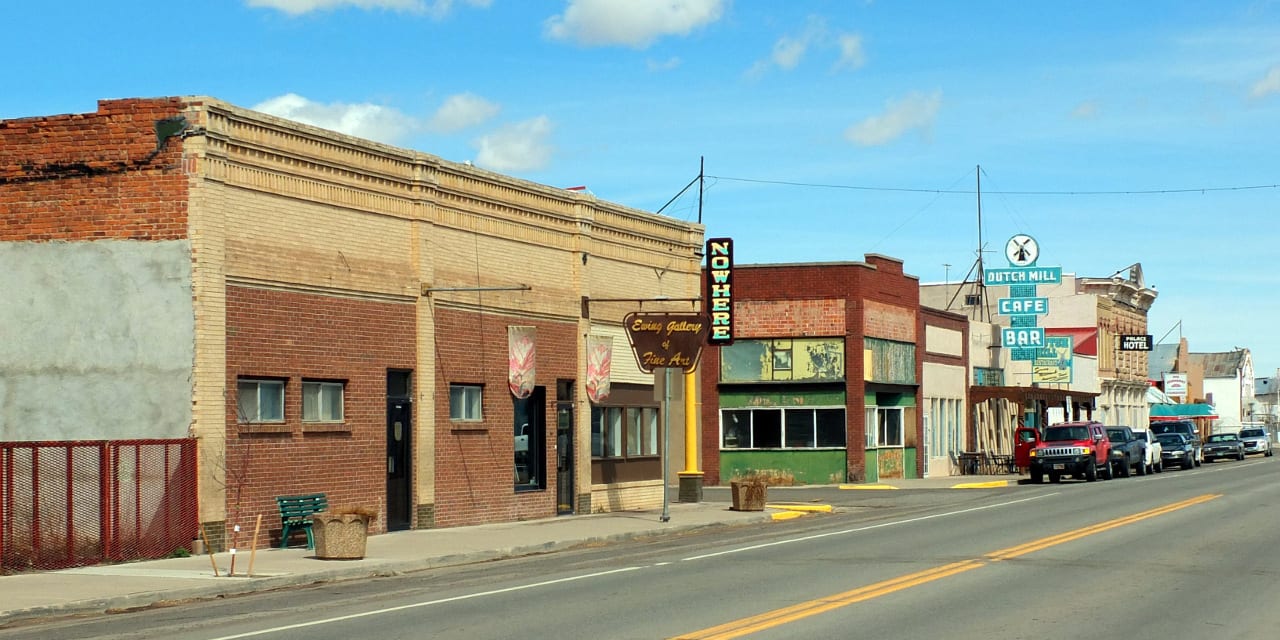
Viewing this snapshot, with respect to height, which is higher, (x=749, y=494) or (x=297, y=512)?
(x=297, y=512)

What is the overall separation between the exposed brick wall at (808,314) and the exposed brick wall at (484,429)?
17.8 metres

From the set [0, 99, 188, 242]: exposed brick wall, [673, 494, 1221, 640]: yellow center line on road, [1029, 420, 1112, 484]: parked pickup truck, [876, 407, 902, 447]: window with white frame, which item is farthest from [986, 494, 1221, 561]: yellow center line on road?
[876, 407, 902, 447]: window with white frame

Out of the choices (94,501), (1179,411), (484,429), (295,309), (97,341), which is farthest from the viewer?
(1179,411)

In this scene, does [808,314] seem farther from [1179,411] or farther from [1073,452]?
[1179,411]

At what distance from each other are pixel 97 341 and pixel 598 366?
1275 cm

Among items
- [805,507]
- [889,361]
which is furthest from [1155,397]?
[805,507]

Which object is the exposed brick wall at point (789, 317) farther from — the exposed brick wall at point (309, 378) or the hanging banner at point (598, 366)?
the exposed brick wall at point (309, 378)

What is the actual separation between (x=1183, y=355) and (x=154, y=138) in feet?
390

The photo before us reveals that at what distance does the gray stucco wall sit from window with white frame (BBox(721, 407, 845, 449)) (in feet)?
96.6

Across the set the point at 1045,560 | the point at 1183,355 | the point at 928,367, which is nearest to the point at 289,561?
the point at 1045,560

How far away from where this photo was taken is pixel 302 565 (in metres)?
20.4

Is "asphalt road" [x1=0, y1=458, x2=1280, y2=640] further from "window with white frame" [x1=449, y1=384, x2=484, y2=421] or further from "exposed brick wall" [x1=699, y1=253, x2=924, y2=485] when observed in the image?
"exposed brick wall" [x1=699, y1=253, x2=924, y2=485]

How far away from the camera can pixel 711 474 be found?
49.4 meters

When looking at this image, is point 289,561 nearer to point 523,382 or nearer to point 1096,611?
point 523,382
